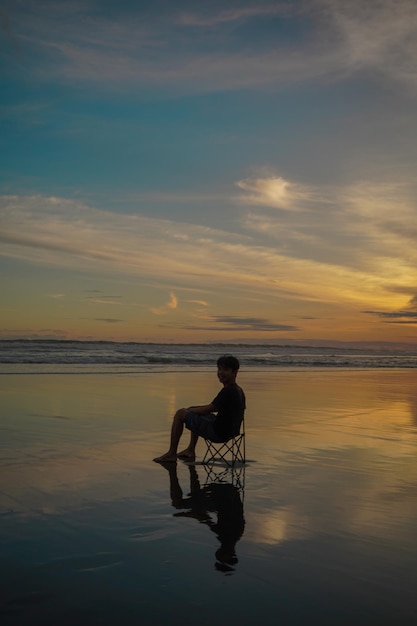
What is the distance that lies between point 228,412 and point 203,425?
526 millimetres

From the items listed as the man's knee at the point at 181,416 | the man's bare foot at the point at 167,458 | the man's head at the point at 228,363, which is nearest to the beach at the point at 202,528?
the man's bare foot at the point at 167,458

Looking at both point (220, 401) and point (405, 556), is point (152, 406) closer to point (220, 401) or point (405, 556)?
point (220, 401)

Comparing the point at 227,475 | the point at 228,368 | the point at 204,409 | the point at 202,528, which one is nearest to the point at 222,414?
the point at 204,409

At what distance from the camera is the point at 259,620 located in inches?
145

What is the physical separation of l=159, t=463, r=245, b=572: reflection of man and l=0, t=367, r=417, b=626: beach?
0.02 meters

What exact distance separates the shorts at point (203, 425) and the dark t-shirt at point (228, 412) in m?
0.14

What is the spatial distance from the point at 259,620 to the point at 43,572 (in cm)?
155

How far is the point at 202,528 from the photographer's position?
543cm

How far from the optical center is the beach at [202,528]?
3.87m

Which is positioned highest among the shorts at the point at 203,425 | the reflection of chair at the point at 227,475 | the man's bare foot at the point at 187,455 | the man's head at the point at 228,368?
the man's head at the point at 228,368

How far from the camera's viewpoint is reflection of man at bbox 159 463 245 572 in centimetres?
482

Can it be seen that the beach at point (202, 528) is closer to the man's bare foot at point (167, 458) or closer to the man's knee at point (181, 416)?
the man's bare foot at point (167, 458)

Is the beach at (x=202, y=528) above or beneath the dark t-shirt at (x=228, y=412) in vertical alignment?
beneath

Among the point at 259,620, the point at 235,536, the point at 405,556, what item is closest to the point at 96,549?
the point at 235,536
